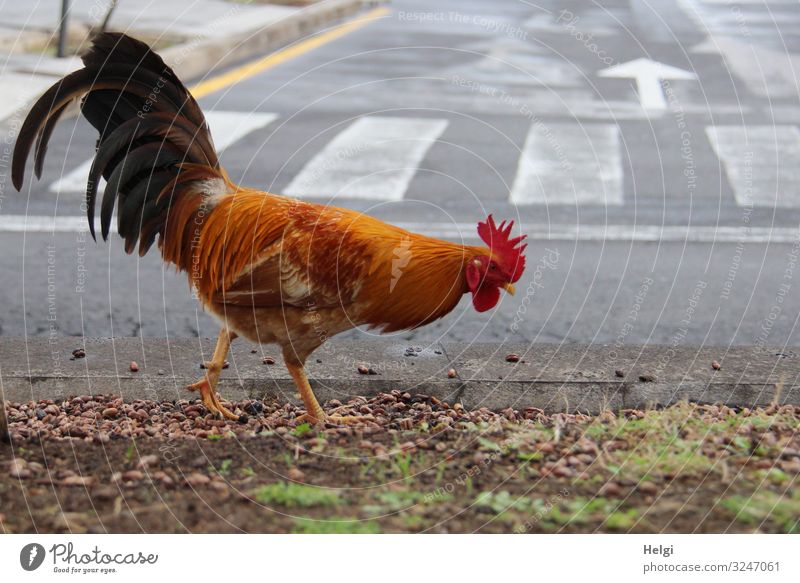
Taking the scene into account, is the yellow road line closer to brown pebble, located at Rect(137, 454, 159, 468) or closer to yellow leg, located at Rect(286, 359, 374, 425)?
yellow leg, located at Rect(286, 359, 374, 425)

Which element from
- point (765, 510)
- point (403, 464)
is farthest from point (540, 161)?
point (765, 510)

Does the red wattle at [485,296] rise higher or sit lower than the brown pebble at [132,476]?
higher

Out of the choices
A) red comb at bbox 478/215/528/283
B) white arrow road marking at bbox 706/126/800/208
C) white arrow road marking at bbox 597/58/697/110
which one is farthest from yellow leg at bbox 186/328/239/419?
white arrow road marking at bbox 597/58/697/110

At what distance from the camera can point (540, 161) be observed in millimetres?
10477

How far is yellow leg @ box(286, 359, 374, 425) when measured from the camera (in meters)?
4.70

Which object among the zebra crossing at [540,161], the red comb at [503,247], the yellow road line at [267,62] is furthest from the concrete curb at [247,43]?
the red comb at [503,247]

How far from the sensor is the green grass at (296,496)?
375 cm

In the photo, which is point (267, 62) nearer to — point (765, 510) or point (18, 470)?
point (18, 470)

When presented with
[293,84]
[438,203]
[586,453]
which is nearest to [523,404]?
[586,453]

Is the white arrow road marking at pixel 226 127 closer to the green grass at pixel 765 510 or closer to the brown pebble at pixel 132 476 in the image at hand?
the brown pebble at pixel 132 476

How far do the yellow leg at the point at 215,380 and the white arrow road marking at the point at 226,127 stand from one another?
16.3 ft

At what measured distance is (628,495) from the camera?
3.85m
